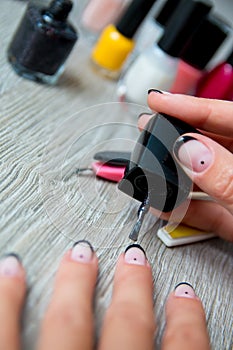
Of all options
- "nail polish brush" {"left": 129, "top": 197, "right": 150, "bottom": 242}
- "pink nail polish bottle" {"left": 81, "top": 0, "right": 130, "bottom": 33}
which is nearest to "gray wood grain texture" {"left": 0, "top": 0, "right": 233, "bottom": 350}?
"nail polish brush" {"left": 129, "top": 197, "right": 150, "bottom": 242}

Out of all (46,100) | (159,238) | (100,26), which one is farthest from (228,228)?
(100,26)

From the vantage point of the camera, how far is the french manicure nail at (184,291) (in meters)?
0.43

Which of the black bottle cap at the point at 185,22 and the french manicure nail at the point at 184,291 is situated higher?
the black bottle cap at the point at 185,22

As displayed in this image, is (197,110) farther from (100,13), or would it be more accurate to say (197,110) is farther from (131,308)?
(100,13)

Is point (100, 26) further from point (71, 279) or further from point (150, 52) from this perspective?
point (71, 279)

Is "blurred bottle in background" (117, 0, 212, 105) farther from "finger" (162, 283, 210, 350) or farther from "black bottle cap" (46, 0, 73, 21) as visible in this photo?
"finger" (162, 283, 210, 350)

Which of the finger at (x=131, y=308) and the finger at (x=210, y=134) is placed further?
the finger at (x=210, y=134)

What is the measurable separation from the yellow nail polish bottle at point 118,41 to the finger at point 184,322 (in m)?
0.46

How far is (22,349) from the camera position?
1.05ft

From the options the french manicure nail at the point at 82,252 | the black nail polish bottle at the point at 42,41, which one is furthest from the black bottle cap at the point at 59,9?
the french manicure nail at the point at 82,252

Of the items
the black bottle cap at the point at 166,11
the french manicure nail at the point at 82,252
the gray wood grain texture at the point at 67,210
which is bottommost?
the gray wood grain texture at the point at 67,210

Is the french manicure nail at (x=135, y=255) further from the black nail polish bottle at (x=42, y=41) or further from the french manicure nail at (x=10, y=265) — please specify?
the black nail polish bottle at (x=42, y=41)

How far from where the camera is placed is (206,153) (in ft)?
1.44

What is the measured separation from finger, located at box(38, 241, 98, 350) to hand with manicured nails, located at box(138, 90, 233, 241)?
0.13 m
